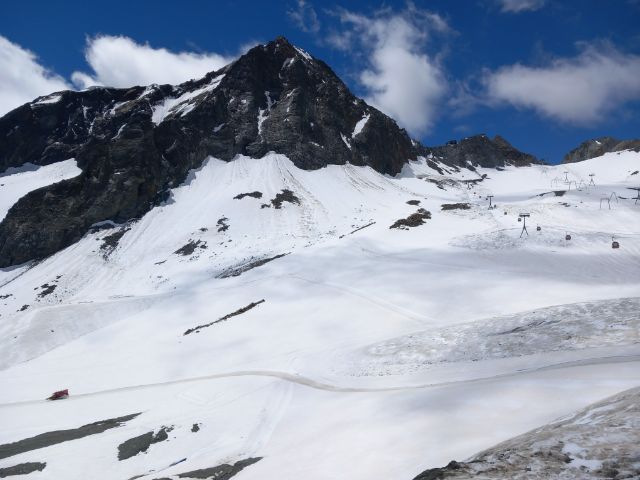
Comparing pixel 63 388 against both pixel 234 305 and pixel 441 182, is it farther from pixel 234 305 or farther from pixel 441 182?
pixel 441 182

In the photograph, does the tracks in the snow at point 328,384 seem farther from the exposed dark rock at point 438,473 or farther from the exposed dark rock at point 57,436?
the exposed dark rock at point 438,473

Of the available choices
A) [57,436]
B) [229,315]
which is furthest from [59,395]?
[229,315]

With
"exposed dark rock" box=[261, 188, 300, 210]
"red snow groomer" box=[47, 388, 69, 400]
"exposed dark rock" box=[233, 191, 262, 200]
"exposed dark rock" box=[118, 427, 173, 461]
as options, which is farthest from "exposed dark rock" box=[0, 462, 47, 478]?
"exposed dark rock" box=[233, 191, 262, 200]

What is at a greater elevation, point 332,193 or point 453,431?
point 332,193

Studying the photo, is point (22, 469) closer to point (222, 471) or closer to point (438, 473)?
point (222, 471)

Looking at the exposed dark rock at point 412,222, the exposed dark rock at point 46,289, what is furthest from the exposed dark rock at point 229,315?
the exposed dark rock at point 46,289

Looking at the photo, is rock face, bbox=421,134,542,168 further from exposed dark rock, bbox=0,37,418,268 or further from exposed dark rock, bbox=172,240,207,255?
exposed dark rock, bbox=172,240,207,255

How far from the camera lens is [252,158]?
101 meters

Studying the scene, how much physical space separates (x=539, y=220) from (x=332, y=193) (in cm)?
4403

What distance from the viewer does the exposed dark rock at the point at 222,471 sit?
1081 centimetres

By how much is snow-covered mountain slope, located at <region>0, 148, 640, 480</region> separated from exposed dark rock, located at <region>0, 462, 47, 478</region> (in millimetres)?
133

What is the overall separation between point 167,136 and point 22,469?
91.6m

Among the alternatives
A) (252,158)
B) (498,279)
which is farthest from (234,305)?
(252,158)

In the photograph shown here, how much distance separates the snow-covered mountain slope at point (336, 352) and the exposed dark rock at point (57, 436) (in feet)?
0.35
